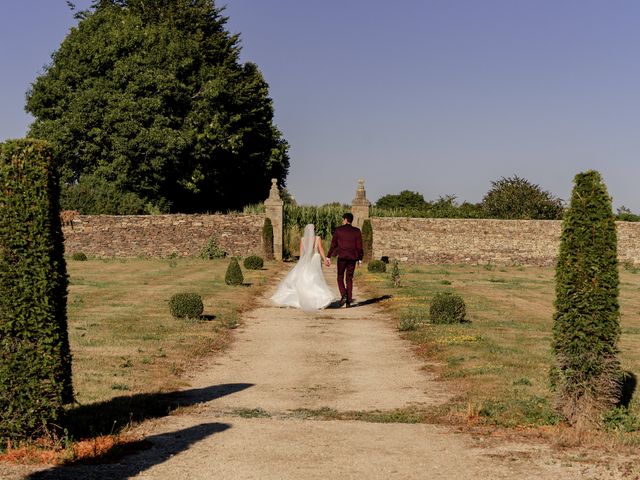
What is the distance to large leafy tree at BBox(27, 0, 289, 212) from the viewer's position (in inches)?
1956

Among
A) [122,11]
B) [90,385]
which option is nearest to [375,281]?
[90,385]

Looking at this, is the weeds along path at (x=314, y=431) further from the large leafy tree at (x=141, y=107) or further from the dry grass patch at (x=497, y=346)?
the large leafy tree at (x=141, y=107)

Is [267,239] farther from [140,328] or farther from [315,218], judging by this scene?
[140,328]

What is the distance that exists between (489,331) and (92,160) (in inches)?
1506

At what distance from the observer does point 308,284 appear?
23266 mm

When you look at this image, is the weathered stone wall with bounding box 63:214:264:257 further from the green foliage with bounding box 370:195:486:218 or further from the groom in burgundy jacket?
the groom in burgundy jacket

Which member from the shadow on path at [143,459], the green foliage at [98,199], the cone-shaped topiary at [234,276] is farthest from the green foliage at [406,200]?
the shadow on path at [143,459]

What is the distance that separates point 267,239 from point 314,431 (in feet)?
112

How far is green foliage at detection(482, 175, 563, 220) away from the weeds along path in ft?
132

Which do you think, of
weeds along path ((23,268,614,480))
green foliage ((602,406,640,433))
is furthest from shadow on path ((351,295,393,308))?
green foliage ((602,406,640,433))

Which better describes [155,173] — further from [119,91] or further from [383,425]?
[383,425]

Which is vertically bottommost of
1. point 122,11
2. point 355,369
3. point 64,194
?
point 355,369

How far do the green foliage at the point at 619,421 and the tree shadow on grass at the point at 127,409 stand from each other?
5.11 m

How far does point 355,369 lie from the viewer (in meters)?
14.1
